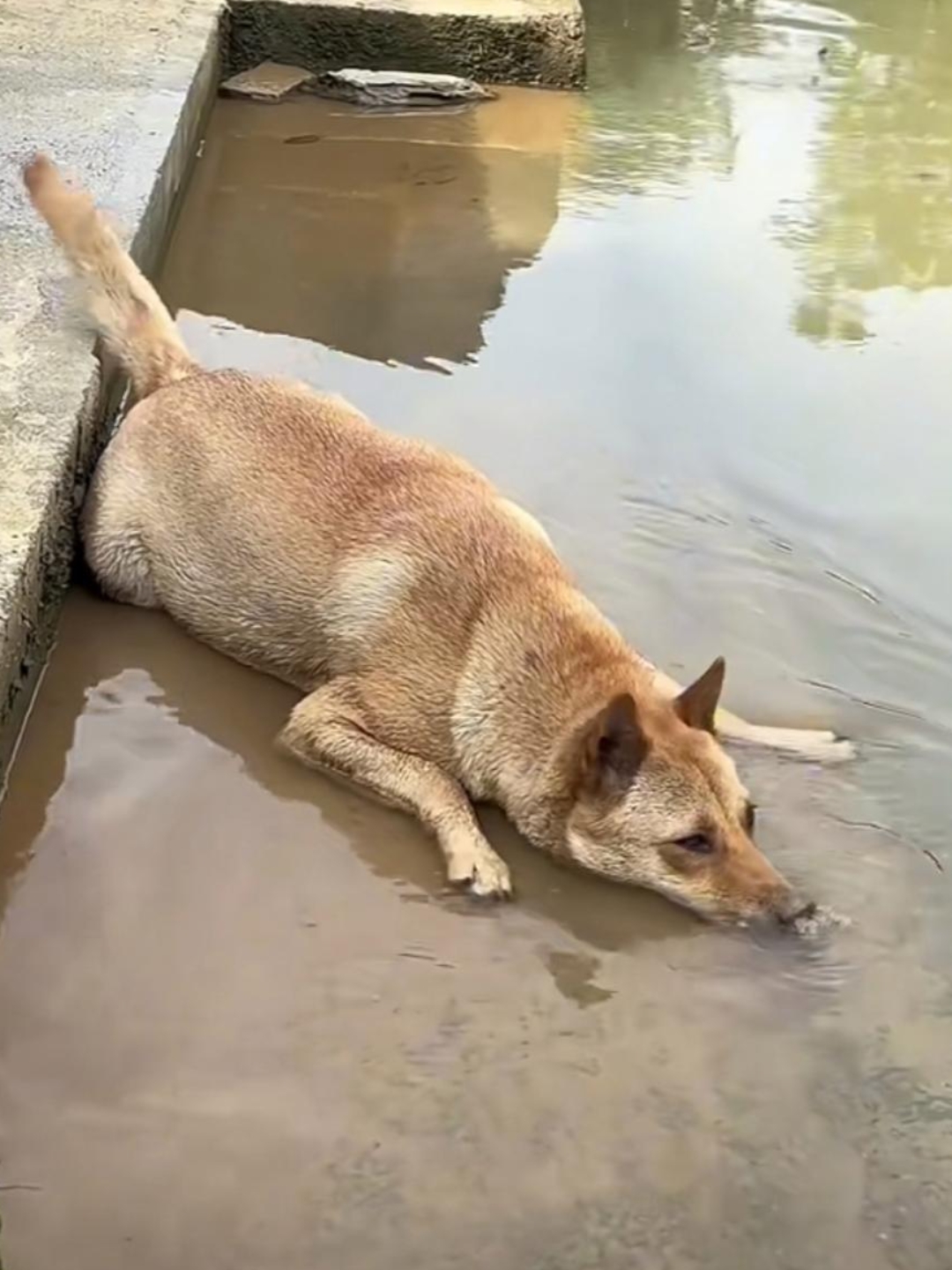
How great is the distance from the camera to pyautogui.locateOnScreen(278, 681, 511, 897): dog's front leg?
431cm

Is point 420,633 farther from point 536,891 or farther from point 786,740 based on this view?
point 786,740

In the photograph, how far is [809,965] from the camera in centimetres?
405

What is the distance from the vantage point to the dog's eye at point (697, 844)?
4152 millimetres

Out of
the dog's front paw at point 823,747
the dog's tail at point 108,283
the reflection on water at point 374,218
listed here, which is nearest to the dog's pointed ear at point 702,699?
the dog's front paw at point 823,747

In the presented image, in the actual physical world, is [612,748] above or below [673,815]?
above

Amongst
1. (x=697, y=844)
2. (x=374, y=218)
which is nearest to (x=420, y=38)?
(x=374, y=218)

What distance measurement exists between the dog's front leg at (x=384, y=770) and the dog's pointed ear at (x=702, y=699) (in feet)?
1.94

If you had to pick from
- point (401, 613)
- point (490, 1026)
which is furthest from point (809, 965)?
point (401, 613)

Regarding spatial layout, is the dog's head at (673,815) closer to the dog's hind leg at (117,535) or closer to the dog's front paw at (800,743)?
the dog's front paw at (800,743)

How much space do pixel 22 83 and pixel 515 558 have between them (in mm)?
4286

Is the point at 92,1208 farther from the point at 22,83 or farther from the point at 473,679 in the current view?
the point at 22,83

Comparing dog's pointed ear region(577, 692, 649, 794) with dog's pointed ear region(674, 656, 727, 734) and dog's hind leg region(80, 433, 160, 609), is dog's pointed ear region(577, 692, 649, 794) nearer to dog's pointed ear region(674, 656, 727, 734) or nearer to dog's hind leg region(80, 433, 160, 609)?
dog's pointed ear region(674, 656, 727, 734)

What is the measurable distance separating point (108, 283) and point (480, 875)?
93.5 inches

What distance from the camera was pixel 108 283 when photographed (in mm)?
5430
